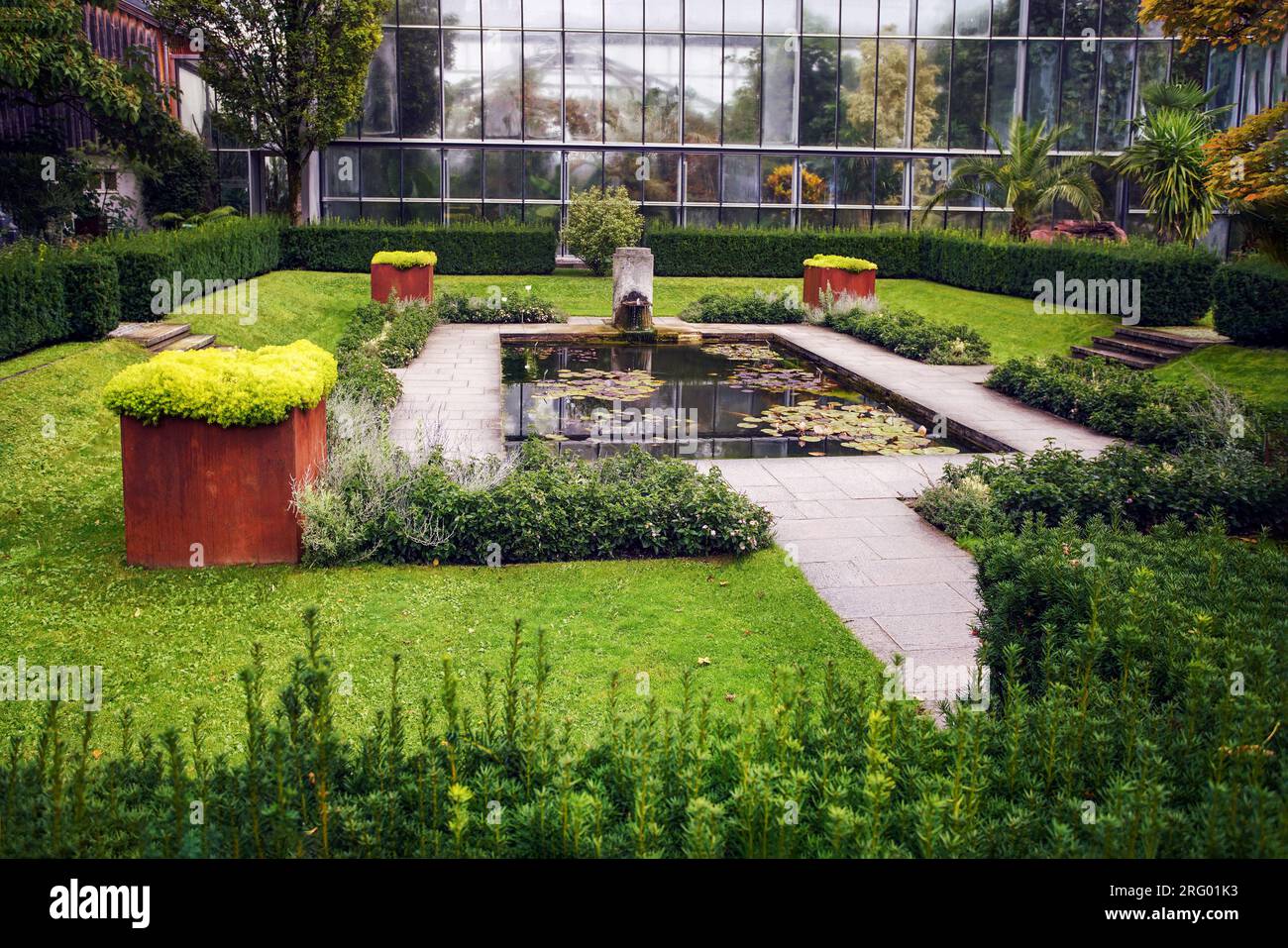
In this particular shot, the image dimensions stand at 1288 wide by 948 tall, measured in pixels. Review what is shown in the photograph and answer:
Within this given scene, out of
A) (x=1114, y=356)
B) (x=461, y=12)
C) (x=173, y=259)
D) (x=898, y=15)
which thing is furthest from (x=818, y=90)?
(x=173, y=259)

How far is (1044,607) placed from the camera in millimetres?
4844

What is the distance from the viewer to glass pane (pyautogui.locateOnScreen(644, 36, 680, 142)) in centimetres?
3103

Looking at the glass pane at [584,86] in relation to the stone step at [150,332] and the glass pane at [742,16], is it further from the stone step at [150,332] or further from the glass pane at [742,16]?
the stone step at [150,332]

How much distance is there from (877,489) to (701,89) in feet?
78.9

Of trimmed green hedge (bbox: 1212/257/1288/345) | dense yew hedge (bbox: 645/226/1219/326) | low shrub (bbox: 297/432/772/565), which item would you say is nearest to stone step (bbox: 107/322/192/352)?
low shrub (bbox: 297/432/772/565)

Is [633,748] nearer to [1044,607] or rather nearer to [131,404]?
[1044,607]

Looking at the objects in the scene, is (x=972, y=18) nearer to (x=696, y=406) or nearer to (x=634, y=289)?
(x=634, y=289)

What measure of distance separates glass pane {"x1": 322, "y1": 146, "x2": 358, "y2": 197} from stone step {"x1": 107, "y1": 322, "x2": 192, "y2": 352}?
1613cm

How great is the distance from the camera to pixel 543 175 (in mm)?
30984

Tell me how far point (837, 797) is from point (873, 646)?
310 cm

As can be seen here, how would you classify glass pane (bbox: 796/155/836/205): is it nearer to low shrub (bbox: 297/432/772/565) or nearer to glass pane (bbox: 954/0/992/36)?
glass pane (bbox: 954/0/992/36)

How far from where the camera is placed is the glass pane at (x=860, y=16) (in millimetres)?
31266

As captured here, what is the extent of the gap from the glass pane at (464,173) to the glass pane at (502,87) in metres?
0.71
